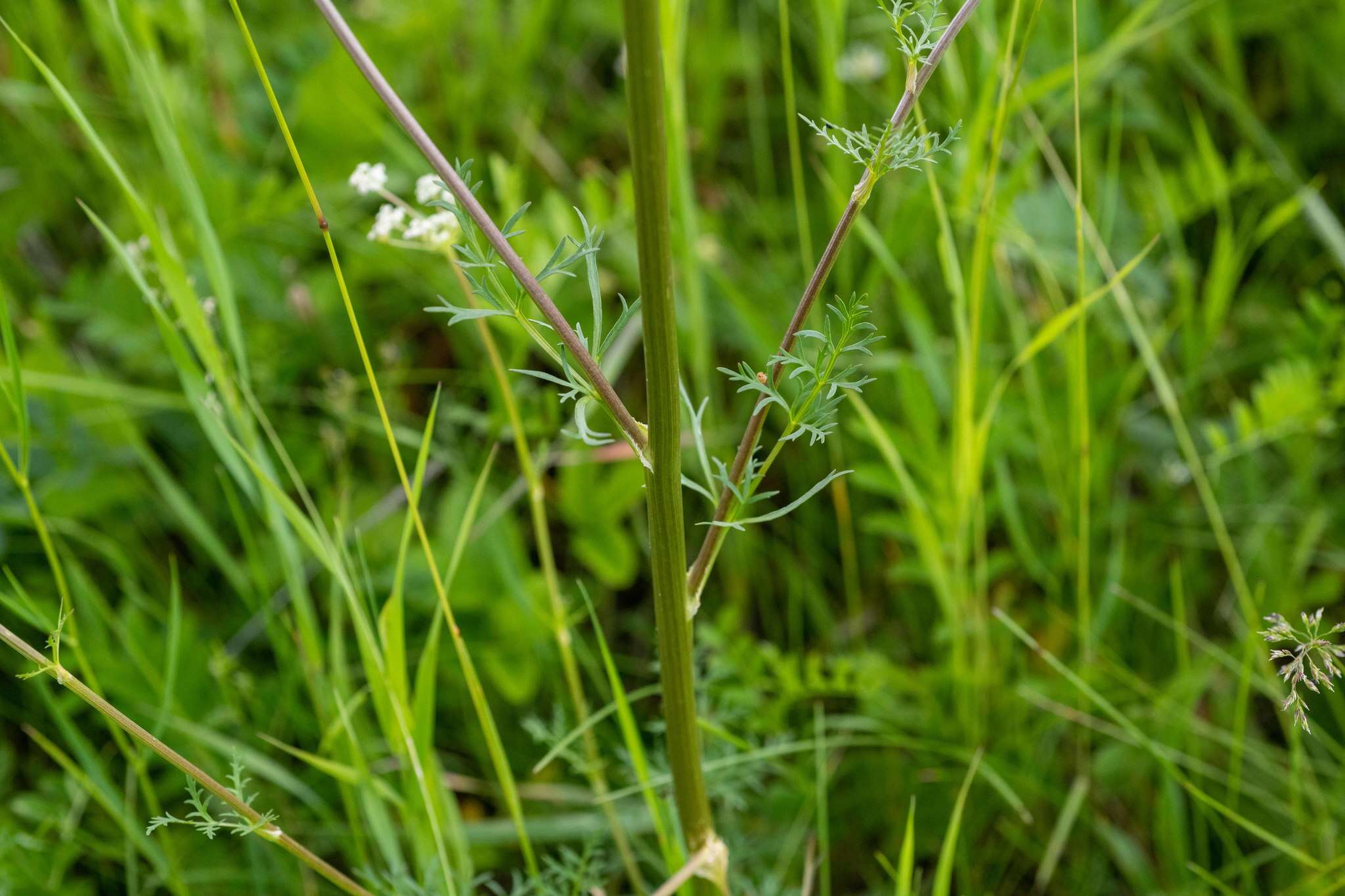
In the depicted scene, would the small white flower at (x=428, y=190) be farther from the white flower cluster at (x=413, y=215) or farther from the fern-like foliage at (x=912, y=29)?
the fern-like foliage at (x=912, y=29)

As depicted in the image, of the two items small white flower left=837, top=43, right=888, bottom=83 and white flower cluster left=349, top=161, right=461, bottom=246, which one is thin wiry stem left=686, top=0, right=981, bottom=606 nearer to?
white flower cluster left=349, top=161, right=461, bottom=246

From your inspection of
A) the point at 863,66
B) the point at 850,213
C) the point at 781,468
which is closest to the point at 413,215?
the point at 850,213

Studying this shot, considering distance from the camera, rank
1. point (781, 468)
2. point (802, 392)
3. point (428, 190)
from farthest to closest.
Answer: point (781, 468) < point (428, 190) < point (802, 392)

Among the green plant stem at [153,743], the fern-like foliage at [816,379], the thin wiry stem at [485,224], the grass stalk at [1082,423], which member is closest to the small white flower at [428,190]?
the thin wiry stem at [485,224]

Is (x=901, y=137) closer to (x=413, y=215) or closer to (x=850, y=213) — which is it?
(x=850, y=213)

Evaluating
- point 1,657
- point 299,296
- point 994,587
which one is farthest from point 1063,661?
point 1,657

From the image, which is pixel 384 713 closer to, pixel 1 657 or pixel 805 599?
pixel 805 599

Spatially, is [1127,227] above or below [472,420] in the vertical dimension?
above
